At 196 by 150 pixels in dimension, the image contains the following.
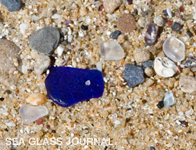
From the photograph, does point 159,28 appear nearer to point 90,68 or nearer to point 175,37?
point 175,37

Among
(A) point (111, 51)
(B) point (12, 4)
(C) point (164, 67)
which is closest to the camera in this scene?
(C) point (164, 67)

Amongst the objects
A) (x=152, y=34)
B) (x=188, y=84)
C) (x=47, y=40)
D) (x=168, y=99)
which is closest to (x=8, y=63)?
(x=47, y=40)

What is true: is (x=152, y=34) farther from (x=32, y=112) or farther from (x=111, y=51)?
(x=32, y=112)

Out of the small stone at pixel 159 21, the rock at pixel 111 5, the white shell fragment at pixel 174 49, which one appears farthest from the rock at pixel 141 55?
the rock at pixel 111 5

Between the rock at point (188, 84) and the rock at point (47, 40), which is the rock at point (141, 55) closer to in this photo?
the rock at point (188, 84)

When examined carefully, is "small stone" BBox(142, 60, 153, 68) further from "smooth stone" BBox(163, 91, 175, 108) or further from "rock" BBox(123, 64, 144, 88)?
"smooth stone" BBox(163, 91, 175, 108)
